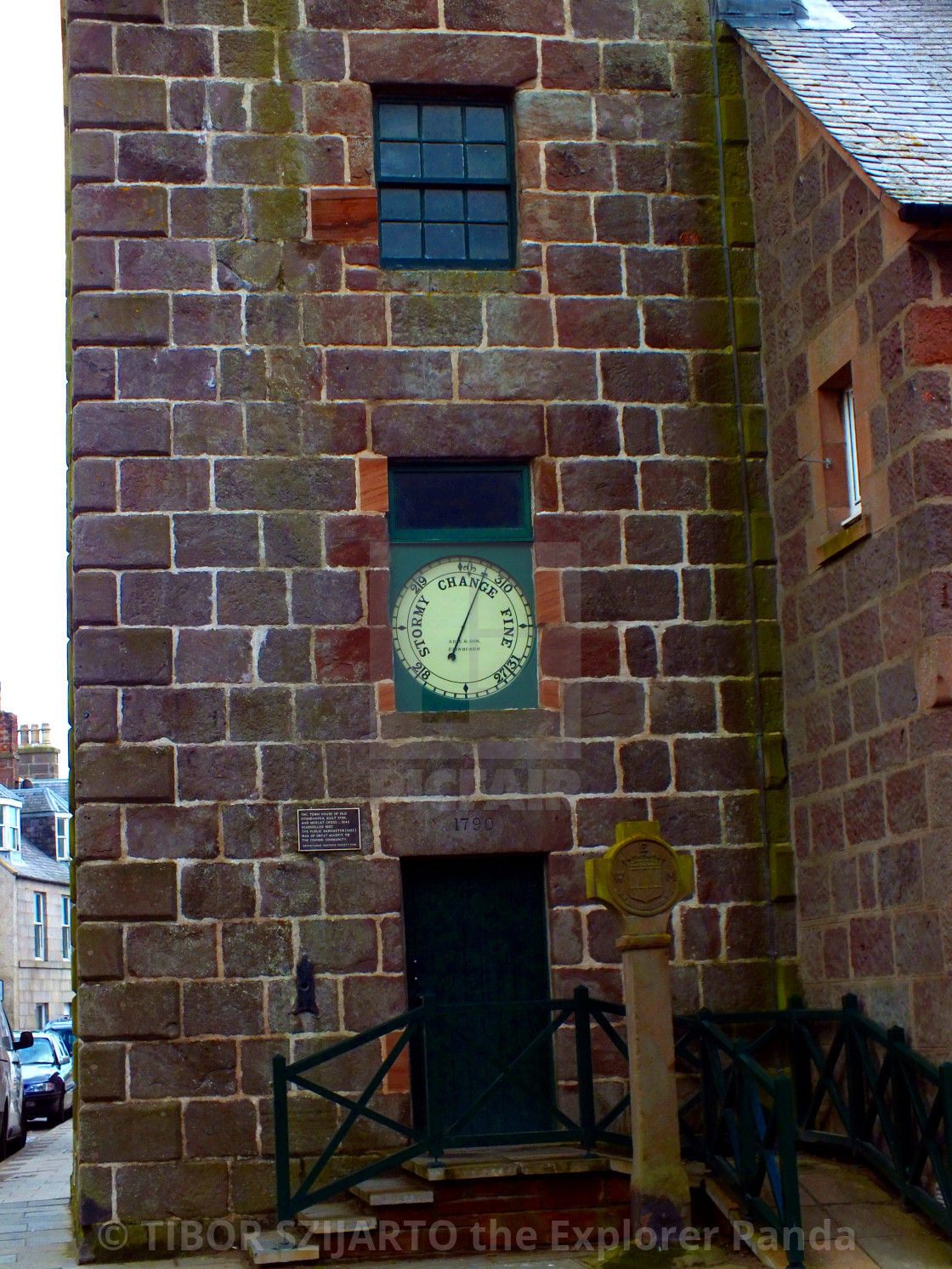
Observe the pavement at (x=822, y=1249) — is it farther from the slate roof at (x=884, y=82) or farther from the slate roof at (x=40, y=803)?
the slate roof at (x=40, y=803)

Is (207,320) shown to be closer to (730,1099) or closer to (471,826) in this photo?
(471,826)

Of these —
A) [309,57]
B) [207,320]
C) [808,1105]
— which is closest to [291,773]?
[207,320]

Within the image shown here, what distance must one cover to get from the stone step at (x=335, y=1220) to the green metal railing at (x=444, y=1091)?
85 mm

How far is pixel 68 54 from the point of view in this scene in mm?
11242

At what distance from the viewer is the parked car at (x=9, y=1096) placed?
1908 cm

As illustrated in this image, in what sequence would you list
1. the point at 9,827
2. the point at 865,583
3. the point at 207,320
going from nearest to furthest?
the point at 865,583, the point at 207,320, the point at 9,827

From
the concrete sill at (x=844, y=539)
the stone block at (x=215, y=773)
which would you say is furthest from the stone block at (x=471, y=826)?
the concrete sill at (x=844, y=539)

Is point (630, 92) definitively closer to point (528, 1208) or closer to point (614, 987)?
point (614, 987)

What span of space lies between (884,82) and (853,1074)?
6.18 metres

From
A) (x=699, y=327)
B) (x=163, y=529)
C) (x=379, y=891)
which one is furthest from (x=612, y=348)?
(x=379, y=891)

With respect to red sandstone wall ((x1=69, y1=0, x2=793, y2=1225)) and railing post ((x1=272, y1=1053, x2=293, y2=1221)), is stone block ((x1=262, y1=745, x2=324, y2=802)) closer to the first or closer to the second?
red sandstone wall ((x1=69, y1=0, x2=793, y2=1225))

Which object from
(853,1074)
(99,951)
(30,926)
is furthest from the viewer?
(30,926)

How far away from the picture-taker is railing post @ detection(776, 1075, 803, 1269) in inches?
324

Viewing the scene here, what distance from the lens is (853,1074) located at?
972cm
